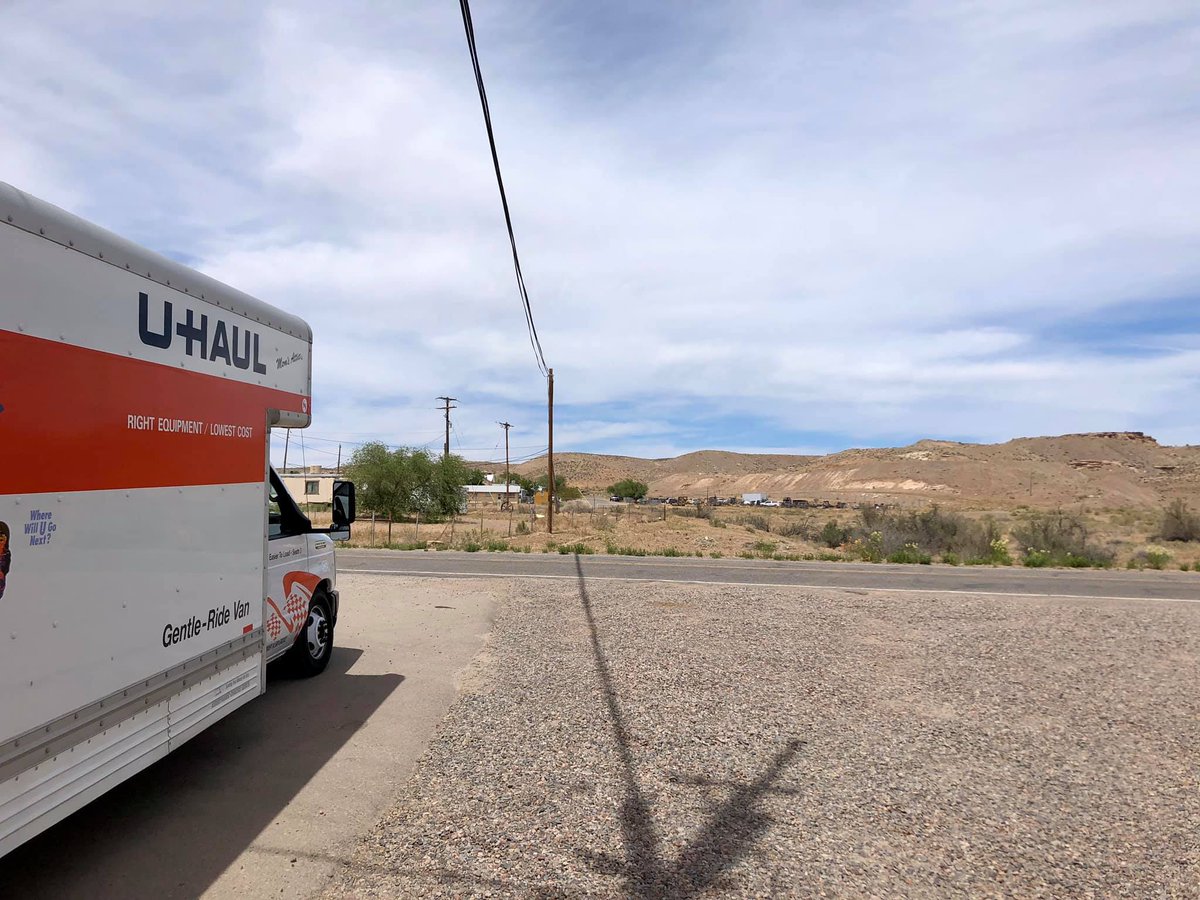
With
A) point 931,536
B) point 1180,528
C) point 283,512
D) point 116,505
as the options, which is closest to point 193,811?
point 116,505

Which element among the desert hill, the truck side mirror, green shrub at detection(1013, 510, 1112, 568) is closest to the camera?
the truck side mirror

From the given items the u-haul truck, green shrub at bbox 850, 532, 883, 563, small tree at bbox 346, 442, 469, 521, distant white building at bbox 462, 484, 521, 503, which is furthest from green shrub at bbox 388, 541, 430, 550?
distant white building at bbox 462, 484, 521, 503

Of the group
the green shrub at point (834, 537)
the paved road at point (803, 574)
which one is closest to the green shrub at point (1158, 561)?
the paved road at point (803, 574)

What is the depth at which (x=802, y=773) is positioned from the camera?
5.21 meters

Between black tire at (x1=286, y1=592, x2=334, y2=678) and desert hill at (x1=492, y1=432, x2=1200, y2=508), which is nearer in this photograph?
black tire at (x1=286, y1=592, x2=334, y2=678)

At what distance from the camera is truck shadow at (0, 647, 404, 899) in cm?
378

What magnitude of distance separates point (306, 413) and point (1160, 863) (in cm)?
616

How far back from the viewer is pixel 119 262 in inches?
145

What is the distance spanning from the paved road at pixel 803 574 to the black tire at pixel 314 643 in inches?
330

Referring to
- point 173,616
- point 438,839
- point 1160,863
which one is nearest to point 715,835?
point 438,839

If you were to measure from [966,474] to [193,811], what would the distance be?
95505 millimetres

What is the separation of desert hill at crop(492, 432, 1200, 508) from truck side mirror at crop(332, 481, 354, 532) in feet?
239

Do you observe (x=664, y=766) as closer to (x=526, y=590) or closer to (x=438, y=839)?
(x=438, y=839)

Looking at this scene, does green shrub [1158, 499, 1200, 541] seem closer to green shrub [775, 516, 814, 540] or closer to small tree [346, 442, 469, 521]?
green shrub [775, 516, 814, 540]
